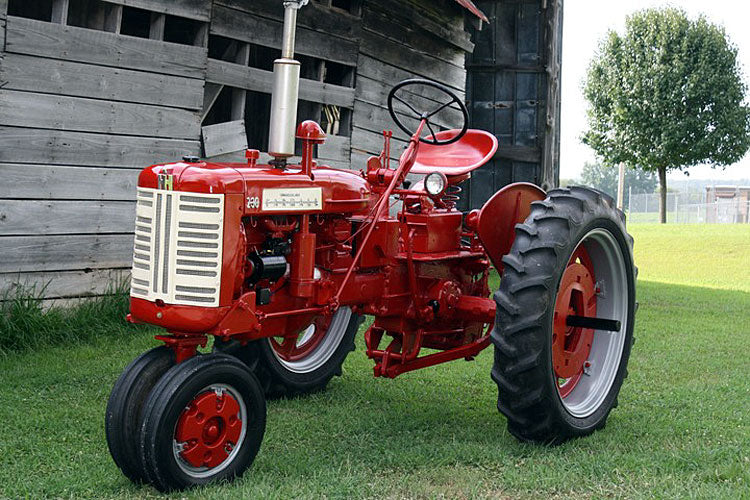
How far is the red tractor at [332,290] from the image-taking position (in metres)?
3.71

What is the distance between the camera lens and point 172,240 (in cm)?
372

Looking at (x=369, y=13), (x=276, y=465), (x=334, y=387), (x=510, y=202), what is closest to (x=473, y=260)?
(x=510, y=202)

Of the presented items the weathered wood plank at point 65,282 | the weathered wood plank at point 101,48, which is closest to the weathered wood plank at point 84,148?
the weathered wood plank at point 101,48

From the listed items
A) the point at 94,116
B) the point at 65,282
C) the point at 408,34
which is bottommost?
the point at 65,282

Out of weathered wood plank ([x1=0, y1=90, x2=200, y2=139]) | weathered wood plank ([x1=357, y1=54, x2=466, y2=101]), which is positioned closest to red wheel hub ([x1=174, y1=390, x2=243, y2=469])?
weathered wood plank ([x1=0, y1=90, x2=200, y2=139])

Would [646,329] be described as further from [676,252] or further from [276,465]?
[676,252]

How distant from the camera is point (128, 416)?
11.9ft

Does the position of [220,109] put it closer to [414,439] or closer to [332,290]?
[332,290]

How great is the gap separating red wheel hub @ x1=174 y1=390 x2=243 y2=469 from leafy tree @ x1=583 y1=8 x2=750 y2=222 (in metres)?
31.0

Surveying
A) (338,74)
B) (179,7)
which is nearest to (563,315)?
(179,7)

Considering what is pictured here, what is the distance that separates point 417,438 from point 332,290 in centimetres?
89

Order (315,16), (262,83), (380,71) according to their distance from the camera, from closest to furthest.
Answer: (262,83) < (315,16) < (380,71)

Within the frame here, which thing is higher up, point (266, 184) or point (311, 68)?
point (311, 68)

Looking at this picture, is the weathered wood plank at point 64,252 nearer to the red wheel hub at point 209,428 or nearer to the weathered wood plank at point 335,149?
the weathered wood plank at point 335,149
